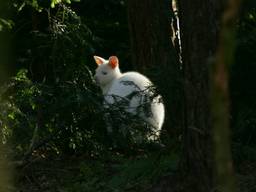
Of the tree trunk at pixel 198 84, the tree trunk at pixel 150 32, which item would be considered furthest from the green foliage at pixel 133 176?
the tree trunk at pixel 150 32

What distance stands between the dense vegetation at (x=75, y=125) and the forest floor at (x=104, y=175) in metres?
0.01

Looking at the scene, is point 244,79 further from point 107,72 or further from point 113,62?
point 107,72

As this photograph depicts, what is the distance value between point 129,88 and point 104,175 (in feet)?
10.1

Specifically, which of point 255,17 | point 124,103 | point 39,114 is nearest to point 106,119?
point 124,103

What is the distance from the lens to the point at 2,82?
23.9 feet

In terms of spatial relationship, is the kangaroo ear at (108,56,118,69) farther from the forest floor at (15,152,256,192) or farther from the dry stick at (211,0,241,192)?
the dry stick at (211,0,241,192)

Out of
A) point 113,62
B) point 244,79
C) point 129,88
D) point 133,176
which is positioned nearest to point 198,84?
point 133,176

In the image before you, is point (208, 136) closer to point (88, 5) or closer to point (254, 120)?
point (254, 120)

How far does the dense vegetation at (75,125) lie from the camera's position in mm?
6410

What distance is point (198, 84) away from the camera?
495 cm

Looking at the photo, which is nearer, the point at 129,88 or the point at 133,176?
the point at 133,176

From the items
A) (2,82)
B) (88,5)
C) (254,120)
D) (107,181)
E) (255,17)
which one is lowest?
(107,181)

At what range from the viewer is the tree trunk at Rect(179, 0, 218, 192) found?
4.87m

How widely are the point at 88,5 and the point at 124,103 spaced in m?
6.91
